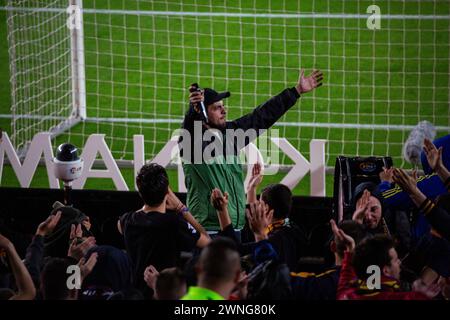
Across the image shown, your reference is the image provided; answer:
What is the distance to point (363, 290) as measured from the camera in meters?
5.35

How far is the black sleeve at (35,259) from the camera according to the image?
5.93m

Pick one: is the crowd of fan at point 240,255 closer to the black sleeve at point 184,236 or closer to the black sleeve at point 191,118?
the black sleeve at point 184,236

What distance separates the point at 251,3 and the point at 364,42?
5.90ft

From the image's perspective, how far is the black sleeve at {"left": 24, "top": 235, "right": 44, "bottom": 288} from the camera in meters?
5.93

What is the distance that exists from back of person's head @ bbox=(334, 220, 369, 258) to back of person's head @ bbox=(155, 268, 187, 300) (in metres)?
1.11

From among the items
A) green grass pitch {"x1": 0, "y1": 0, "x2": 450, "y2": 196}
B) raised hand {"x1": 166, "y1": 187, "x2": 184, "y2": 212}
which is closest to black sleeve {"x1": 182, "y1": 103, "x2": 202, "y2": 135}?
raised hand {"x1": 166, "y1": 187, "x2": 184, "y2": 212}

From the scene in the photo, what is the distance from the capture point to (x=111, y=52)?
14.2 metres

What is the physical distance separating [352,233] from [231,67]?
794cm

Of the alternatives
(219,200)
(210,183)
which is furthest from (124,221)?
(210,183)

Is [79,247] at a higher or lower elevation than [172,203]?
lower

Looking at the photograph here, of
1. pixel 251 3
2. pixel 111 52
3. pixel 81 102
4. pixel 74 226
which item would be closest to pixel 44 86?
pixel 81 102

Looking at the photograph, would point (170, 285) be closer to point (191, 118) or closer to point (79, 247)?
point (79, 247)

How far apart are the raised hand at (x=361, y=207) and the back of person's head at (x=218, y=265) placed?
1.67 metres
